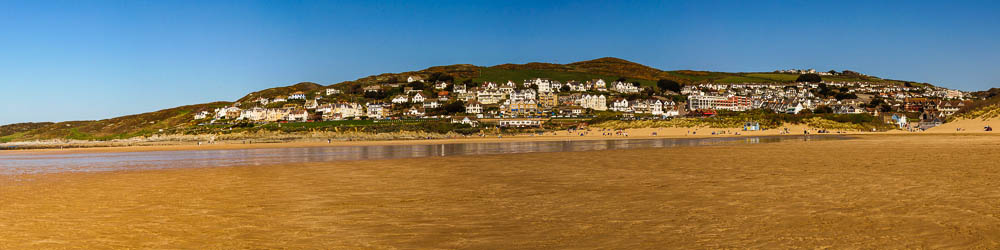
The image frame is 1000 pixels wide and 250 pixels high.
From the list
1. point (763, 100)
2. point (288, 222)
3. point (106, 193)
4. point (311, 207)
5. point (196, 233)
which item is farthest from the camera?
point (763, 100)

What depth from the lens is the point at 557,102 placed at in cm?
14400

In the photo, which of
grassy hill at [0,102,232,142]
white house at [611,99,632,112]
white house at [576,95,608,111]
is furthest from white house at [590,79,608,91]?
grassy hill at [0,102,232,142]

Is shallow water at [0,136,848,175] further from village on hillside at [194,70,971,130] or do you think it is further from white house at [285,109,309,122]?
white house at [285,109,309,122]

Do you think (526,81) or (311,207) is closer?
(311,207)

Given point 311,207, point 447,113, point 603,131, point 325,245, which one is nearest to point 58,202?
point 311,207

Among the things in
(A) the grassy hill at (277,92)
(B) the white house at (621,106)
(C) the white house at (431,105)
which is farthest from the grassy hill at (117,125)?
(B) the white house at (621,106)

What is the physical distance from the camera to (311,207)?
470 inches

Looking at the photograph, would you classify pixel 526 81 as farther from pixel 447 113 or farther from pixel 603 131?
pixel 603 131

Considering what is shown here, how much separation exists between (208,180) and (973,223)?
Result: 19603mm

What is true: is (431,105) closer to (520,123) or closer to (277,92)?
(520,123)

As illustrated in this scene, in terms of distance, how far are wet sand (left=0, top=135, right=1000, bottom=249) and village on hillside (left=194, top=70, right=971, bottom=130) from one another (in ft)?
249

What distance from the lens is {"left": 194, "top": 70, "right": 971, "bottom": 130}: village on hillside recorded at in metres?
121

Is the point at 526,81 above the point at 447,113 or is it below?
above

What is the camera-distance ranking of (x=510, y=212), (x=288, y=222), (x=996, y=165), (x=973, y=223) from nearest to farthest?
(x=973, y=223)
(x=288, y=222)
(x=510, y=212)
(x=996, y=165)
